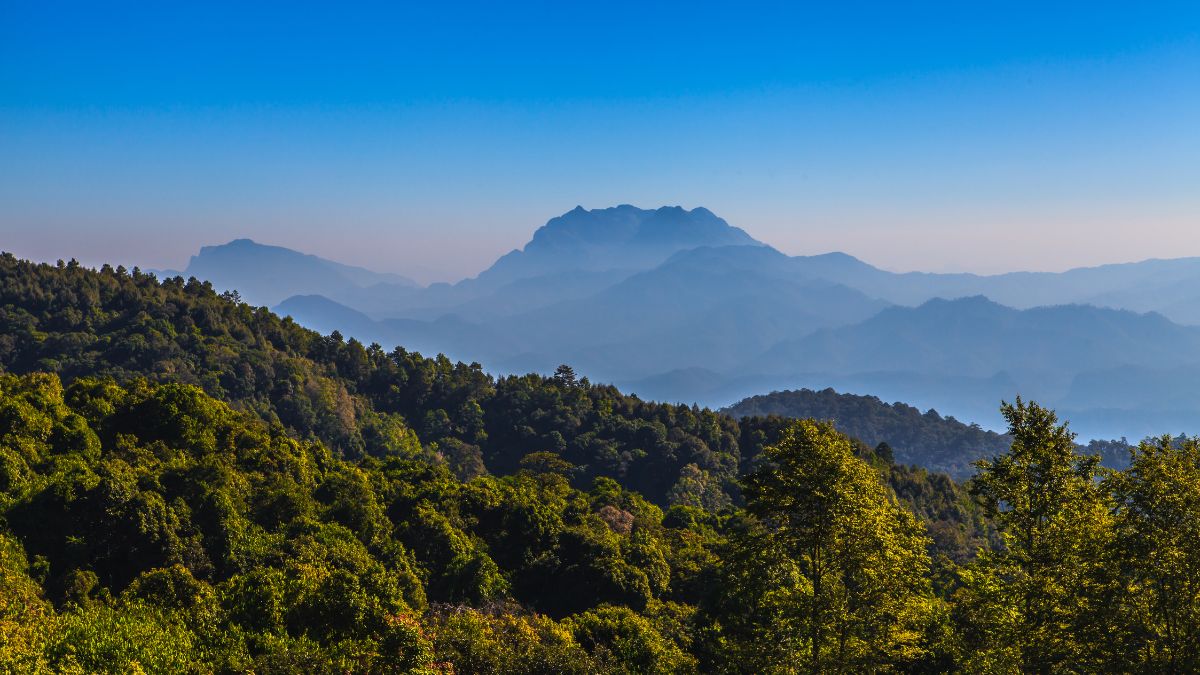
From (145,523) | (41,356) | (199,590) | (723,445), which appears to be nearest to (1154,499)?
(199,590)

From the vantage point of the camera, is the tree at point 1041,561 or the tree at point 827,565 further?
the tree at point 827,565

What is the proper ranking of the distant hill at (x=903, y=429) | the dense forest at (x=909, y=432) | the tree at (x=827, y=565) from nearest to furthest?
Result: 1. the tree at (x=827, y=565)
2. the dense forest at (x=909, y=432)
3. the distant hill at (x=903, y=429)

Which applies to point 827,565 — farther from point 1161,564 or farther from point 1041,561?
point 1161,564

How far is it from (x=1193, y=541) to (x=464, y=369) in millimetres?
98235

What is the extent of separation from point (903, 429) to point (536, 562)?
157999mm

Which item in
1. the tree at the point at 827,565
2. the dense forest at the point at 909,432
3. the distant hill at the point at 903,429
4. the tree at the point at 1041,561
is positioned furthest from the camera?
the distant hill at the point at 903,429

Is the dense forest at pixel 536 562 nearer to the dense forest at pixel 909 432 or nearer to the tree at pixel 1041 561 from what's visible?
the tree at pixel 1041 561

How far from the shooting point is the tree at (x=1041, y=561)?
13.9 m

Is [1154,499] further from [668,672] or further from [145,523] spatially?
[145,523]

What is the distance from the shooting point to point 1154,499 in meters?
13.1

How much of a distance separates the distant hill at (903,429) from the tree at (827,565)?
5905 inches

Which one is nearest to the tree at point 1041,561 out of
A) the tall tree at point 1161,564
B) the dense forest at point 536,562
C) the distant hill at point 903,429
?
the dense forest at point 536,562

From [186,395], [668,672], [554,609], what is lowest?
[554,609]

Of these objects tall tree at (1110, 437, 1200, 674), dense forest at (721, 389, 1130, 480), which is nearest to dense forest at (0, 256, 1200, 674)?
tall tree at (1110, 437, 1200, 674)
